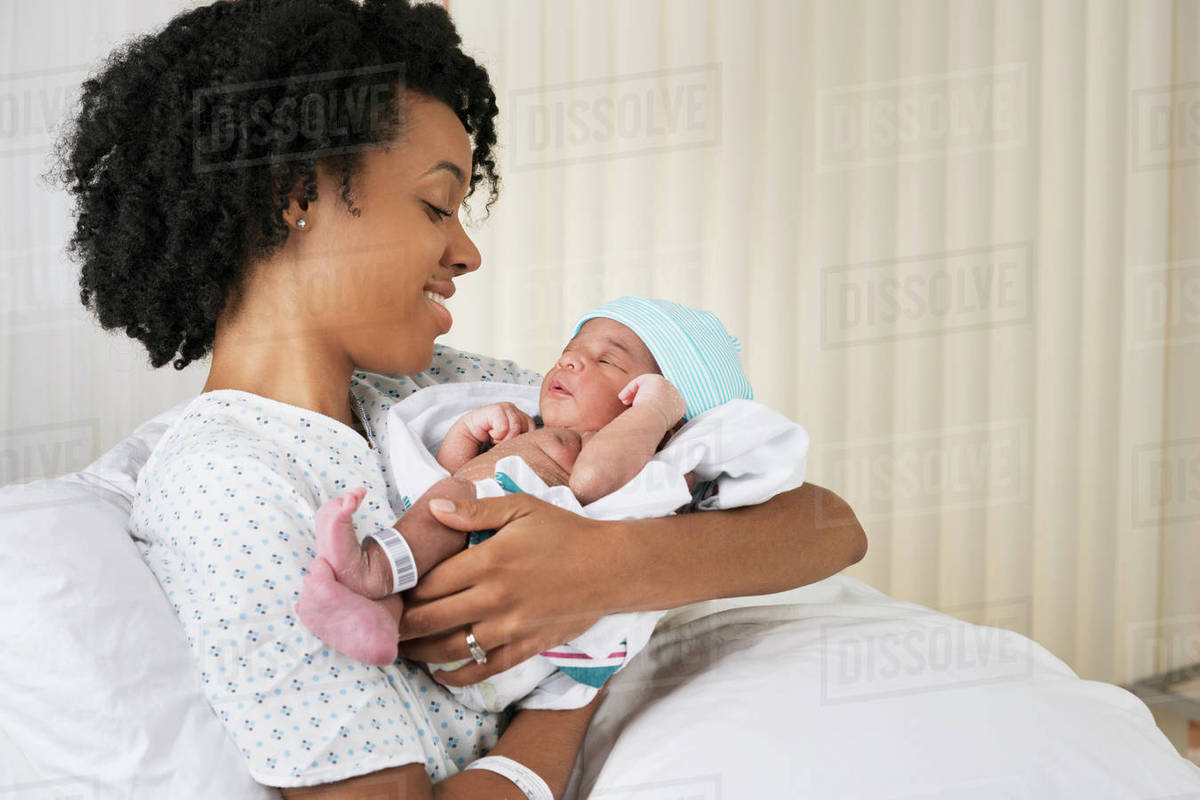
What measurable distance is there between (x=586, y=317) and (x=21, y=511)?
0.80m

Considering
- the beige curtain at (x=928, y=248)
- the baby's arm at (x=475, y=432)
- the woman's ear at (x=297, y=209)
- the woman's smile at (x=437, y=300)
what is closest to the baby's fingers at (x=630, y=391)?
the baby's arm at (x=475, y=432)

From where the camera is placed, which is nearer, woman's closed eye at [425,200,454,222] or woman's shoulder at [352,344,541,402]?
woman's closed eye at [425,200,454,222]

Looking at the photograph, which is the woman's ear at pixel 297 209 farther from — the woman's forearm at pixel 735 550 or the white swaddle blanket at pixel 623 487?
the woman's forearm at pixel 735 550

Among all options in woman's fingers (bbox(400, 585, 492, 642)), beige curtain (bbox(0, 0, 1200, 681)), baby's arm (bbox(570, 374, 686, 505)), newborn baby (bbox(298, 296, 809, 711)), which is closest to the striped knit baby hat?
newborn baby (bbox(298, 296, 809, 711))

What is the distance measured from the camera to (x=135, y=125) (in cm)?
126

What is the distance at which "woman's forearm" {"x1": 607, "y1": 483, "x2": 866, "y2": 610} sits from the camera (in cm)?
110

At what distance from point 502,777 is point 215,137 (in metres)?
0.82

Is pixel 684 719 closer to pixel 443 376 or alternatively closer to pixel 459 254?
pixel 459 254

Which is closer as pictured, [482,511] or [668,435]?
[482,511]

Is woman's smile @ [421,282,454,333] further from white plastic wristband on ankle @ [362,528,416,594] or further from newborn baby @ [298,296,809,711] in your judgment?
white plastic wristband on ankle @ [362,528,416,594]

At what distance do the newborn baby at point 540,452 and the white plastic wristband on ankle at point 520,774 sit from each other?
0.20 meters

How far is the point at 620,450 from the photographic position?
120 cm

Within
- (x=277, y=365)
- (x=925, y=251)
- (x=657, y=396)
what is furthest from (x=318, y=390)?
(x=925, y=251)

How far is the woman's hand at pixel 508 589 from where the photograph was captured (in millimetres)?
1026
